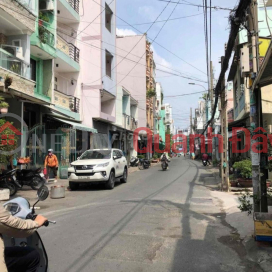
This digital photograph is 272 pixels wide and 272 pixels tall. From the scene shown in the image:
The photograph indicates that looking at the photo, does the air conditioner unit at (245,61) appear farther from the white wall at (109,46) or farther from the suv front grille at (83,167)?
the white wall at (109,46)

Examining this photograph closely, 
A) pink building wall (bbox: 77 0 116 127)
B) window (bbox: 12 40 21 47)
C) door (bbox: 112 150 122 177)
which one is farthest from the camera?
pink building wall (bbox: 77 0 116 127)

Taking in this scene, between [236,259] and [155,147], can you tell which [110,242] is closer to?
[236,259]

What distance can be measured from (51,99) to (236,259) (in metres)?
13.3

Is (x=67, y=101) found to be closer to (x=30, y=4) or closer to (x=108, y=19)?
(x=30, y=4)

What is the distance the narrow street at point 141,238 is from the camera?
13.7ft

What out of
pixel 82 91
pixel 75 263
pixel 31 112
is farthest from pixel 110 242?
pixel 82 91

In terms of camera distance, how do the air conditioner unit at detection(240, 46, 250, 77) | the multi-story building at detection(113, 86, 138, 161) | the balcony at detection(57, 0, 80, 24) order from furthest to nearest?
the multi-story building at detection(113, 86, 138, 161) → the balcony at detection(57, 0, 80, 24) → the air conditioner unit at detection(240, 46, 250, 77)

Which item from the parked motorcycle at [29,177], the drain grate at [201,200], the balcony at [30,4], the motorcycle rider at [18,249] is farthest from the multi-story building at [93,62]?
the motorcycle rider at [18,249]

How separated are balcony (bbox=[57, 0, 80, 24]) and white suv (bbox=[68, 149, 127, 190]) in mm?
10029

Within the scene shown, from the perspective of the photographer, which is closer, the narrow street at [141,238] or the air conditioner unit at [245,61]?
the narrow street at [141,238]

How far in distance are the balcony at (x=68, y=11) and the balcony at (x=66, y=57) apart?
1.86m

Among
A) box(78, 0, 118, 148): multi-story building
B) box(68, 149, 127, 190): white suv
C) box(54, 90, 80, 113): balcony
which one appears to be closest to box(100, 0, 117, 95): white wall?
box(78, 0, 118, 148): multi-story building

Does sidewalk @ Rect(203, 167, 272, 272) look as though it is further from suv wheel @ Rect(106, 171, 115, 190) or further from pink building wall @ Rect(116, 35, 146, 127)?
pink building wall @ Rect(116, 35, 146, 127)

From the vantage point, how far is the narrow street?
416cm
